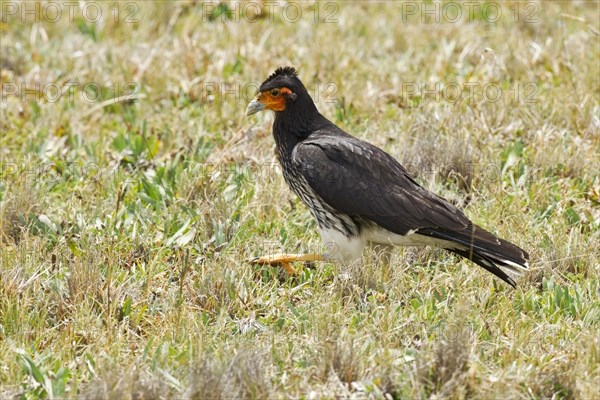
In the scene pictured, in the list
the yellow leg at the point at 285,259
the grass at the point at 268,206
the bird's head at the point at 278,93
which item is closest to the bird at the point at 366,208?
the yellow leg at the point at 285,259

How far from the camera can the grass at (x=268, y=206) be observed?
4977 millimetres

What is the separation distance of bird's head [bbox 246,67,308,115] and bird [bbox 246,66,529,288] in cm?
32

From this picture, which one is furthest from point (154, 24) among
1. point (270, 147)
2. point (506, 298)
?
point (506, 298)

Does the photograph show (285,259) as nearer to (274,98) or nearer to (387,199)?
(387,199)

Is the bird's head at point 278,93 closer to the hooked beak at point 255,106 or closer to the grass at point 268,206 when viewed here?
the hooked beak at point 255,106

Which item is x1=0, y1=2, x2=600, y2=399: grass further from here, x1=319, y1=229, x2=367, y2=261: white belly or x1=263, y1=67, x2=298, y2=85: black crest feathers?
x1=263, y1=67, x2=298, y2=85: black crest feathers

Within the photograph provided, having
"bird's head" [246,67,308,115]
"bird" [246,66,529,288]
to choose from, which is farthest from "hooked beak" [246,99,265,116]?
"bird" [246,66,529,288]

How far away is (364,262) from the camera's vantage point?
609 centimetres

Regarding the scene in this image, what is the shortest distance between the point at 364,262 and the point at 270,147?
228cm

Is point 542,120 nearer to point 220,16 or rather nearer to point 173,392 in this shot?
point 220,16

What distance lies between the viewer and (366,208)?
6289 mm

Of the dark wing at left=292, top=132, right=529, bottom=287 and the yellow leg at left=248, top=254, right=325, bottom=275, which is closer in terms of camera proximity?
the dark wing at left=292, top=132, right=529, bottom=287

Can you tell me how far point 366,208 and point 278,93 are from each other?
3.70ft

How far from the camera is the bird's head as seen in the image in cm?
685
